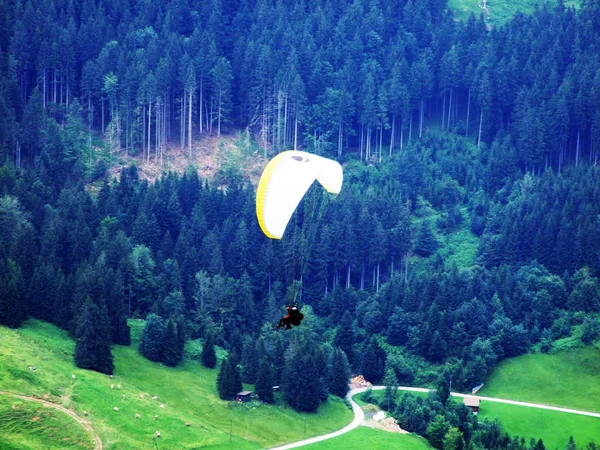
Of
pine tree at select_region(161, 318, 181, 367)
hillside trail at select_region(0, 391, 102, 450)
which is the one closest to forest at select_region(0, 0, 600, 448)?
pine tree at select_region(161, 318, 181, 367)

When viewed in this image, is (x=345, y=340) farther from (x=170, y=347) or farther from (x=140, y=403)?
(x=140, y=403)

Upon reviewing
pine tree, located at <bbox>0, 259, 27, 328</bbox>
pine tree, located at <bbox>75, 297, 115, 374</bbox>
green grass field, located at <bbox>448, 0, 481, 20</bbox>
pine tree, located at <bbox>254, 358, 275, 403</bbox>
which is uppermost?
green grass field, located at <bbox>448, 0, 481, 20</bbox>

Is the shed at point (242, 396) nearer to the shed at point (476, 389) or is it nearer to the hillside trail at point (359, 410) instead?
the hillside trail at point (359, 410)

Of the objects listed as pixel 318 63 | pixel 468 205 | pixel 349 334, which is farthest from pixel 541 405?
pixel 318 63

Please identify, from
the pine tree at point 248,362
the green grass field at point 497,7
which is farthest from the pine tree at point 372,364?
the green grass field at point 497,7

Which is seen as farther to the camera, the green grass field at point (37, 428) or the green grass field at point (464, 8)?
the green grass field at point (464, 8)

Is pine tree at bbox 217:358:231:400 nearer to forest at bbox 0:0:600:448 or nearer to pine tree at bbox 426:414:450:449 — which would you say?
forest at bbox 0:0:600:448
